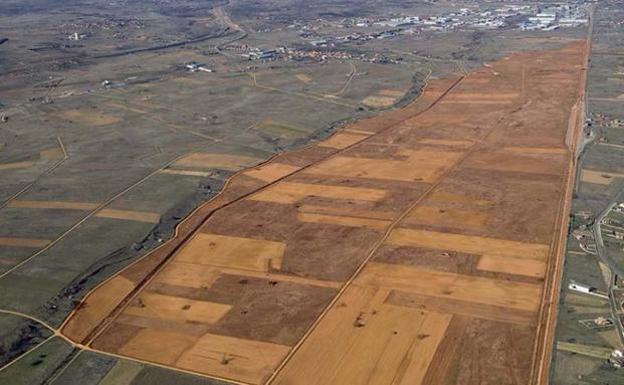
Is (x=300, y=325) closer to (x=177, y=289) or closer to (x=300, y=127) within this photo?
(x=177, y=289)

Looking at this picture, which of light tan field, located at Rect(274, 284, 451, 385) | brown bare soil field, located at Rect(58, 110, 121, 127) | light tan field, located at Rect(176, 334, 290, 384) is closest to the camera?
light tan field, located at Rect(274, 284, 451, 385)

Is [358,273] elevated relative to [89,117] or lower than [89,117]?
lower

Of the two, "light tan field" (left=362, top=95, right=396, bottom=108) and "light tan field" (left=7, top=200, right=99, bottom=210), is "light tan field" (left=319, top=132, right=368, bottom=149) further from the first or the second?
"light tan field" (left=7, top=200, right=99, bottom=210)

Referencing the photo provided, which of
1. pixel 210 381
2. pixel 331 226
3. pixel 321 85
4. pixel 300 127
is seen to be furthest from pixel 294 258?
pixel 321 85

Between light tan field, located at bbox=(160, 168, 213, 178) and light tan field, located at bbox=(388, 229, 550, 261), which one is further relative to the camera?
light tan field, located at bbox=(160, 168, 213, 178)

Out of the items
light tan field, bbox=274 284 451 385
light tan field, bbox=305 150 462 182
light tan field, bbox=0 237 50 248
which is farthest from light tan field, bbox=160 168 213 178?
light tan field, bbox=274 284 451 385

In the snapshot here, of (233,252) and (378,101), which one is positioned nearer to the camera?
(233,252)

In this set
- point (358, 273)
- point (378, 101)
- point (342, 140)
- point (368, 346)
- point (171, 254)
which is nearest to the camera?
point (368, 346)

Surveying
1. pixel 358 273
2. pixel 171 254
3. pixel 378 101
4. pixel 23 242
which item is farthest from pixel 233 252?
pixel 378 101

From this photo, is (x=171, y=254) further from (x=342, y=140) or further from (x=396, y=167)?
(x=342, y=140)
